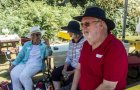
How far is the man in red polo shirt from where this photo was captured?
7.63 feet

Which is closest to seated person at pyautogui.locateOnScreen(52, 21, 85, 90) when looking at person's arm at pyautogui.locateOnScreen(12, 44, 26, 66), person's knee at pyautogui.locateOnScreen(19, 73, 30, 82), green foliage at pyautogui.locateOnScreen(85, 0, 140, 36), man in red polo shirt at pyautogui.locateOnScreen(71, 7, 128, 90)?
person's knee at pyautogui.locateOnScreen(19, 73, 30, 82)

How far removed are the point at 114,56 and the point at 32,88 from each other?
10.4ft

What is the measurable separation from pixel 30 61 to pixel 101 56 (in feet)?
10.4

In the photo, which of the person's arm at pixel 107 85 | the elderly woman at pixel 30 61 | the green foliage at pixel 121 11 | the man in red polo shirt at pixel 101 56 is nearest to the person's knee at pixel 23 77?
the elderly woman at pixel 30 61

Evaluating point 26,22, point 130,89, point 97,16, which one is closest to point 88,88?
point 97,16

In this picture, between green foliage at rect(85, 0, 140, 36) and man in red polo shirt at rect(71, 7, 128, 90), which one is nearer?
man in red polo shirt at rect(71, 7, 128, 90)

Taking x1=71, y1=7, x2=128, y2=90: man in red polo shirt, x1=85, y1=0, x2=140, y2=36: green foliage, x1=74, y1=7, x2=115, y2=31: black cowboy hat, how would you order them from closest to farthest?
x1=71, y1=7, x2=128, y2=90: man in red polo shirt → x1=74, y1=7, x2=115, y2=31: black cowboy hat → x1=85, y1=0, x2=140, y2=36: green foliage

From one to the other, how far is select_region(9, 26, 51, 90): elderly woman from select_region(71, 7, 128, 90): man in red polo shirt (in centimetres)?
275

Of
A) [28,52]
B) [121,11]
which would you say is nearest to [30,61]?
[28,52]

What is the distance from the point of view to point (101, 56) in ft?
7.89

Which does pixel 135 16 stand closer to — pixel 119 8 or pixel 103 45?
pixel 119 8

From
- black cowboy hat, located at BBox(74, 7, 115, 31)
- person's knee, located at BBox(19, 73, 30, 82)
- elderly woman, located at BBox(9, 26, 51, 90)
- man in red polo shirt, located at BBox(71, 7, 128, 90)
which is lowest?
person's knee, located at BBox(19, 73, 30, 82)

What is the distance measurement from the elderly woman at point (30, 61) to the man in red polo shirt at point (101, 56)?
275cm

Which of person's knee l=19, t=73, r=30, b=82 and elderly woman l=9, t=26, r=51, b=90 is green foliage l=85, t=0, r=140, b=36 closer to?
elderly woman l=9, t=26, r=51, b=90
